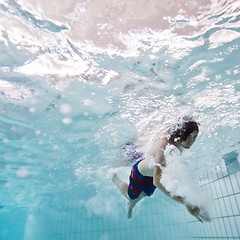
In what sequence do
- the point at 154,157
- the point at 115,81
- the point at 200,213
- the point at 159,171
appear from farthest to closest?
the point at 115,81
the point at 154,157
the point at 159,171
the point at 200,213

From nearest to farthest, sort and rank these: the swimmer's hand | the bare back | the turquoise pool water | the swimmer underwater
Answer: the swimmer's hand → the swimmer underwater → the bare back → the turquoise pool water

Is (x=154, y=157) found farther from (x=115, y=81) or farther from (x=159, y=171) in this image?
(x=115, y=81)

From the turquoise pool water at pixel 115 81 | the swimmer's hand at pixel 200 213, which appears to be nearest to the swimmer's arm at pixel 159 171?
the swimmer's hand at pixel 200 213

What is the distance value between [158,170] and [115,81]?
157 inches

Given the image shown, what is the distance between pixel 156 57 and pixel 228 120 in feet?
18.1

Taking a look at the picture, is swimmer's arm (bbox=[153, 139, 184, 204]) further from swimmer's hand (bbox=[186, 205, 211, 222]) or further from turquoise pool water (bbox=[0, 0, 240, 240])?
turquoise pool water (bbox=[0, 0, 240, 240])

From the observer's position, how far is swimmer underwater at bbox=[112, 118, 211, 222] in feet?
10.0

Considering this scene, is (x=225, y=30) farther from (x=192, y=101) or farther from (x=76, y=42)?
(x=76, y=42)

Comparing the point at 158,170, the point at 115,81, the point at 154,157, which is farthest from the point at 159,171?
the point at 115,81

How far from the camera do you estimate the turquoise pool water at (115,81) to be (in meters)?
4.66

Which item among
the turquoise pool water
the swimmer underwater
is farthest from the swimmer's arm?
the turquoise pool water

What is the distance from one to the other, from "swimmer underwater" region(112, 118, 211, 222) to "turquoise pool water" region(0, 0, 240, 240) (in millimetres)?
2217

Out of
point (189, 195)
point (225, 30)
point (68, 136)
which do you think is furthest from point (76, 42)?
point (68, 136)

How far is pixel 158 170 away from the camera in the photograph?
344 cm
